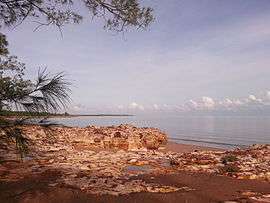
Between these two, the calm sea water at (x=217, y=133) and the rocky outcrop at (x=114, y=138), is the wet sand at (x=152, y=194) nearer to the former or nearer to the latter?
the calm sea water at (x=217, y=133)

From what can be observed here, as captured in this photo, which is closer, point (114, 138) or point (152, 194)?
point (152, 194)

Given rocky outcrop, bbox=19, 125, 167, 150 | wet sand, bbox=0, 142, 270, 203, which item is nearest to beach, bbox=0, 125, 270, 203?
wet sand, bbox=0, 142, 270, 203

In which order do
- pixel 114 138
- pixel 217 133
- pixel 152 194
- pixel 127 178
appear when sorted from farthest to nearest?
pixel 217 133 < pixel 114 138 < pixel 127 178 < pixel 152 194

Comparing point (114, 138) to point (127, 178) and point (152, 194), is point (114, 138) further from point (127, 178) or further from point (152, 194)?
point (152, 194)

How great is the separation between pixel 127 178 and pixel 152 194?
7.48 ft

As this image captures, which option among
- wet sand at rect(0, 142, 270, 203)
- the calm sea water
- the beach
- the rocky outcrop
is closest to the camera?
wet sand at rect(0, 142, 270, 203)

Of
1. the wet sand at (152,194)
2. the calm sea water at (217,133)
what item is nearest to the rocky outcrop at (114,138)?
the calm sea water at (217,133)

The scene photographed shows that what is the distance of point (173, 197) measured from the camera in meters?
10.2

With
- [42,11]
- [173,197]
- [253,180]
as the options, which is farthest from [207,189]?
[42,11]

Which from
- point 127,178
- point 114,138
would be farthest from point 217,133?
point 127,178

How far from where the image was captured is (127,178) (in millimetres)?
12570

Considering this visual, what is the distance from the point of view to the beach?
10195 millimetres

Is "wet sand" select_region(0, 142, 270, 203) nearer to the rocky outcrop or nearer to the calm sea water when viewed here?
the calm sea water

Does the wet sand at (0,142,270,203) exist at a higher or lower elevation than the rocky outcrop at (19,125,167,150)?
lower
